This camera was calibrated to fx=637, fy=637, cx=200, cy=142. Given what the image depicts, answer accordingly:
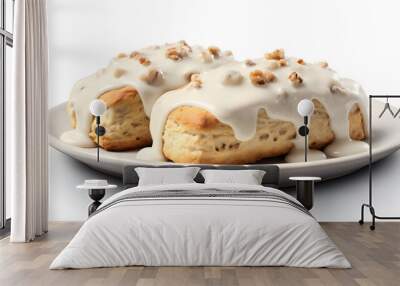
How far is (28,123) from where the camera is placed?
5.50 m

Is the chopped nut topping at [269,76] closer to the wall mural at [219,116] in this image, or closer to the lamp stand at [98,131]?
the wall mural at [219,116]

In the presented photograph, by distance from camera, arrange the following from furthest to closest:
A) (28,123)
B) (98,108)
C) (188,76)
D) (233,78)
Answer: (188,76) < (98,108) < (233,78) < (28,123)

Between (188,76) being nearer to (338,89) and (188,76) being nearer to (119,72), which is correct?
(119,72)

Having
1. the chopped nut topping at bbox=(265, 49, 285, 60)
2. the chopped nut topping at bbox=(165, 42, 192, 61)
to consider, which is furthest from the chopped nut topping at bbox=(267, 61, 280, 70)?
the chopped nut topping at bbox=(165, 42, 192, 61)

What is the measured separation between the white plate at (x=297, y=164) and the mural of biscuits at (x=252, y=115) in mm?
114

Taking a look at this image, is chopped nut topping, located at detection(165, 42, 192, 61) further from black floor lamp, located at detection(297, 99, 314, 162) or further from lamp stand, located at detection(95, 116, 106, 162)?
black floor lamp, located at detection(297, 99, 314, 162)

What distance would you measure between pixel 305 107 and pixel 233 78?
0.75m

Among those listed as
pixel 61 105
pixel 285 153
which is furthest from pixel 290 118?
pixel 61 105

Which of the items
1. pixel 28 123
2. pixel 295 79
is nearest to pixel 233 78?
pixel 295 79

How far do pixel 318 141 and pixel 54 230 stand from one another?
272 cm

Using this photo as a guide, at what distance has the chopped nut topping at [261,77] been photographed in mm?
6082

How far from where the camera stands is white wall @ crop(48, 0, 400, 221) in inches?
262

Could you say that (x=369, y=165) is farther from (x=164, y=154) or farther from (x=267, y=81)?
(x=164, y=154)

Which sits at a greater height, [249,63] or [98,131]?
[249,63]
